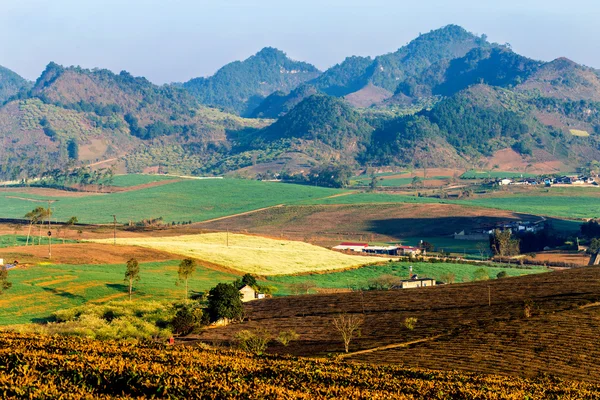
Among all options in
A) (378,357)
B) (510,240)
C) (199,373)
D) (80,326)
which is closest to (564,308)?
(378,357)

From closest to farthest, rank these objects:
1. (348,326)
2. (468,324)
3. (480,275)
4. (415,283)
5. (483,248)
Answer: (468,324), (348,326), (415,283), (480,275), (483,248)

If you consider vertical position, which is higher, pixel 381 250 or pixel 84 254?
pixel 84 254

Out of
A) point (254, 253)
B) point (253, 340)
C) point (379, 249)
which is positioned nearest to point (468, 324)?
point (253, 340)

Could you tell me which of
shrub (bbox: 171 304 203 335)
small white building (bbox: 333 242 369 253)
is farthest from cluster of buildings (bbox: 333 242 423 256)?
shrub (bbox: 171 304 203 335)

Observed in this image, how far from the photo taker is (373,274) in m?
140

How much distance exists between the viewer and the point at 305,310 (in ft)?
308

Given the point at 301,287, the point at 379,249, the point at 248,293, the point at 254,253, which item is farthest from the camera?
the point at 379,249

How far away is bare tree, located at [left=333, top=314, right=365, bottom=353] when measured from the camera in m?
71.6

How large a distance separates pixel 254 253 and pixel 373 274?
23.7m

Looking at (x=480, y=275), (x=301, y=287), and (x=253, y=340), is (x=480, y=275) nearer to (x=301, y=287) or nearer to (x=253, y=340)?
(x=301, y=287)

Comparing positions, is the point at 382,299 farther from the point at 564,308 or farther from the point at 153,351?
the point at 153,351

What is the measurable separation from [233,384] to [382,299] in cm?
6322

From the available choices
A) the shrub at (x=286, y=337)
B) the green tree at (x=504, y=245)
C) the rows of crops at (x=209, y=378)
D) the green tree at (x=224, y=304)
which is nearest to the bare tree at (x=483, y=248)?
the green tree at (x=504, y=245)

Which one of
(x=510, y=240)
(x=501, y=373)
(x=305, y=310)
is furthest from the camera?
(x=510, y=240)
